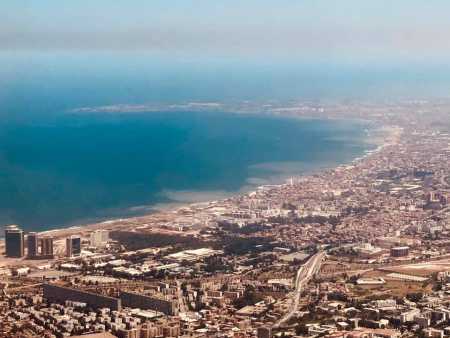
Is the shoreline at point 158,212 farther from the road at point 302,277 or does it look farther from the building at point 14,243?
the road at point 302,277

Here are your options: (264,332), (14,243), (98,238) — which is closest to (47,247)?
(14,243)

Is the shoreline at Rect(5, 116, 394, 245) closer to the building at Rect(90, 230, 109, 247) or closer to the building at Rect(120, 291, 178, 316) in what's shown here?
the building at Rect(90, 230, 109, 247)

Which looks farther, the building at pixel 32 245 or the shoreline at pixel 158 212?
the shoreline at pixel 158 212

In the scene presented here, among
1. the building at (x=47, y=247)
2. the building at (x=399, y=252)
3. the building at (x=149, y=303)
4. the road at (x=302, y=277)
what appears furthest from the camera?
the building at (x=47, y=247)

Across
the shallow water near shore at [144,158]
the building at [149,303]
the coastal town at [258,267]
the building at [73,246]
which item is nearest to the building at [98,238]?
the coastal town at [258,267]

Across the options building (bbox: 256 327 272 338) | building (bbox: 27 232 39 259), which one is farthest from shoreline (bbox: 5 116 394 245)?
building (bbox: 256 327 272 338)

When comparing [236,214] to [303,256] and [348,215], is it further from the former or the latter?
[303,256]

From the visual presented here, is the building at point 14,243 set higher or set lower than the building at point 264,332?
higher
